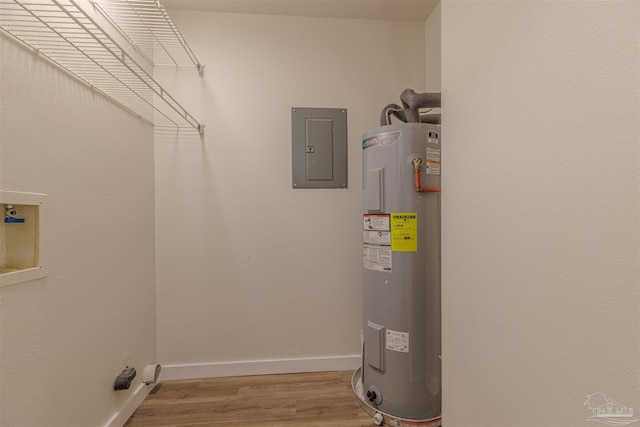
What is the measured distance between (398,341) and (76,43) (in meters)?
1.90

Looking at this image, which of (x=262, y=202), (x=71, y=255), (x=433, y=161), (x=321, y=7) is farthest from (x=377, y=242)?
(x=321, y=7)

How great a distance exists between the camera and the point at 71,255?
98 centimetres

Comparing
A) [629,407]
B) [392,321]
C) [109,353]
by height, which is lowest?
[109,353]

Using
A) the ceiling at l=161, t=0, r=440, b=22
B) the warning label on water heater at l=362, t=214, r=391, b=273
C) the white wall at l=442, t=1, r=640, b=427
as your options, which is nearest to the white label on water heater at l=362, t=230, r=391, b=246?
the warning label on water heater at l=362, t=214, r=391, b=273

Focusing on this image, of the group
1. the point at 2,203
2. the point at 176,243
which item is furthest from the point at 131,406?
the point at 2,203

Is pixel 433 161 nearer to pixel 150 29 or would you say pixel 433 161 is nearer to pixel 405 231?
pixel 405 231

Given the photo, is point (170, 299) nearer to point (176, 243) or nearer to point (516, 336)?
point (176, 243)

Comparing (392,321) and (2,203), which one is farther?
(392,321)

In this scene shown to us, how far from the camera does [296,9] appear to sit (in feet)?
5.41

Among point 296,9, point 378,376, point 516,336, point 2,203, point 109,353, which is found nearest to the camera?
point 516,336

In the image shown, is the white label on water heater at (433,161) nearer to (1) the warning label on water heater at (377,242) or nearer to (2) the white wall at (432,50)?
(1) the warning label on water heater at (377,242)

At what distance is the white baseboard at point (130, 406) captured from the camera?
120 centimetres

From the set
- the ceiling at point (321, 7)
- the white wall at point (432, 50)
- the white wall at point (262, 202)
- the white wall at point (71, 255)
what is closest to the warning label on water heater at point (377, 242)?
the white wall at point (262, 202)

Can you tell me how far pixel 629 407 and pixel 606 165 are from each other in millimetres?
365
